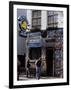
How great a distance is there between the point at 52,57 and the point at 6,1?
→ 53 cm

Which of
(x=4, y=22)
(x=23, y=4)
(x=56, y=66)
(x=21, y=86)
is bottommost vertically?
(x=21, y=86)

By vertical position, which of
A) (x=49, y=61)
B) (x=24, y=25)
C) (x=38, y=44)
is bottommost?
(x=49, y=61)

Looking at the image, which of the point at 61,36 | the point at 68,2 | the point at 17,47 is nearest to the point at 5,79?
the point at 17,47

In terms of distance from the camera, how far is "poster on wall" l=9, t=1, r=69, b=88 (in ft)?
6.40

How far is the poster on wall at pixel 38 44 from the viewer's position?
1.95m

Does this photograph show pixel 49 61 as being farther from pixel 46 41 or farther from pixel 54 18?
pixel 54 18

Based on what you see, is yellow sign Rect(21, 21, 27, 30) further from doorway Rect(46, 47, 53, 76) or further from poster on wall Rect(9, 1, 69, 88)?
doorway Rect(46, 47, 53, 76)

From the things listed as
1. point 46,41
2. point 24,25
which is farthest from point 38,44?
point 24,25

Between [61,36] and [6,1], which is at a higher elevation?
[6,1]

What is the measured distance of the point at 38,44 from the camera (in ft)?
6.65

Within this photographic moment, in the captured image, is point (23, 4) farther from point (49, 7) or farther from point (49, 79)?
point (49, 79)

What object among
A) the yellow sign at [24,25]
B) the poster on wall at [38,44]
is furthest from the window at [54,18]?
the yellow sign at [24,25]

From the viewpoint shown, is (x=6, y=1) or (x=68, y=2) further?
(x=68, y=2)

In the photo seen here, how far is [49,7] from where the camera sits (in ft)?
6.67
